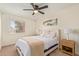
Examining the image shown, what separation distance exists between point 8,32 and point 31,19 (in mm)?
537

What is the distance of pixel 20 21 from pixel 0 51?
708mm

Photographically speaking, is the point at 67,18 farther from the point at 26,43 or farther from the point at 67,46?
the point at 26,43

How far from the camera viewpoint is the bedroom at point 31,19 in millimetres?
1437

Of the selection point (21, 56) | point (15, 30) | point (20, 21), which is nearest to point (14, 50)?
point (21, 56)

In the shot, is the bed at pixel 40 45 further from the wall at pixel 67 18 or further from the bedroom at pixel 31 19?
the wall at pixel 67 18

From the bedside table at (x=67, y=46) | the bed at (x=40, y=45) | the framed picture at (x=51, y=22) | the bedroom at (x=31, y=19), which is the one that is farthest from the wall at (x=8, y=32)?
the bedside table at (x=67, y=46)

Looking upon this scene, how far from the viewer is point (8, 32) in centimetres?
151

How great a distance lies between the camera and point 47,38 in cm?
185

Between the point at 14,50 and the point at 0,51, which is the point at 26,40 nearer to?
the point at 14,50

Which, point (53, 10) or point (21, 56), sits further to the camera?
point (53, 10)

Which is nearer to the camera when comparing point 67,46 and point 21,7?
point 21,7

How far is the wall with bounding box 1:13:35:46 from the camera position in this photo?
145 centimetres

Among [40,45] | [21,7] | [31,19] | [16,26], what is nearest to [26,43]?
[40,45]

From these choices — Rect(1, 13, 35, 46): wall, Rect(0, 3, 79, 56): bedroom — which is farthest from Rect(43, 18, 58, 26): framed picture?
Rect(1, 13, 35, 46): wall
